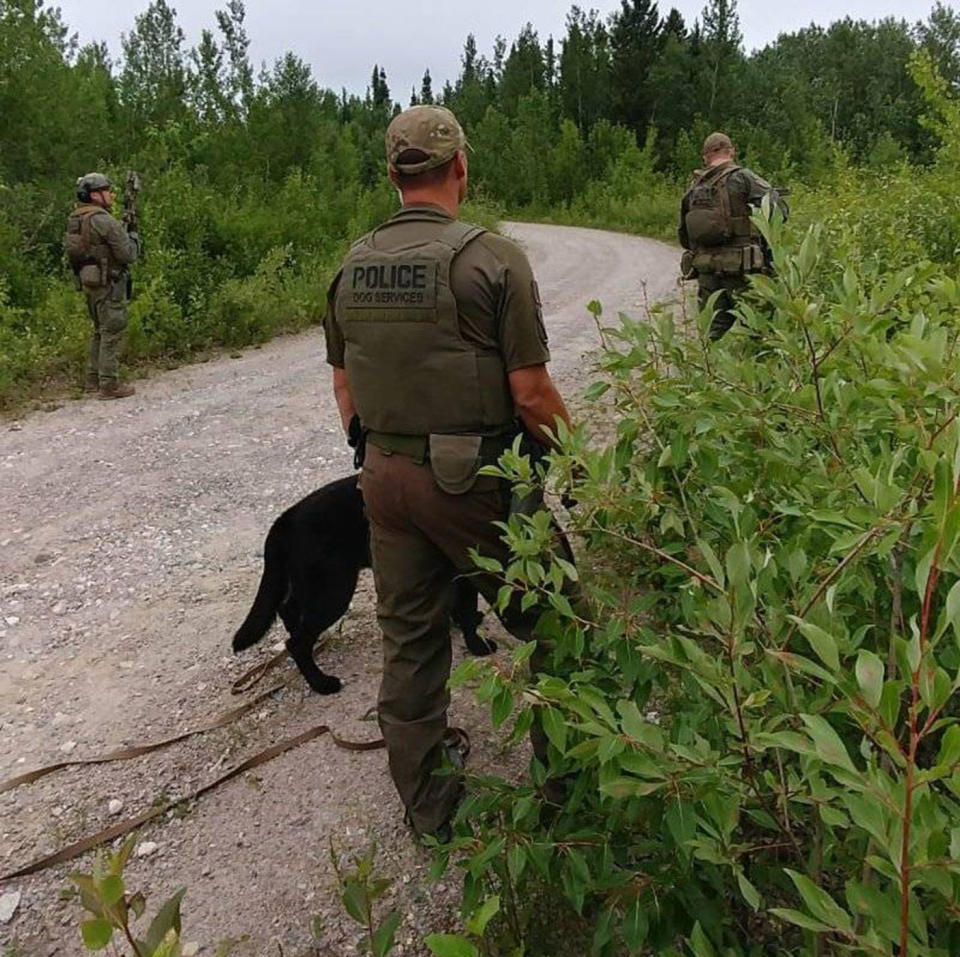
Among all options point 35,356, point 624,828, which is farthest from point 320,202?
point 624,828

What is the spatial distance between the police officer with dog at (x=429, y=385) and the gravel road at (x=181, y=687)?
0.41 metres

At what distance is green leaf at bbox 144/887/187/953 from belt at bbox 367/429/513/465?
4.32ft

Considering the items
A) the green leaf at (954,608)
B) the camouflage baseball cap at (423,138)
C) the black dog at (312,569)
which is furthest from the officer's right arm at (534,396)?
the green leaf at (954,608)

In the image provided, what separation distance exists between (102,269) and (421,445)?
6381 millimetres

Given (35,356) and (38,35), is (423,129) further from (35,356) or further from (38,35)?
(38,35)

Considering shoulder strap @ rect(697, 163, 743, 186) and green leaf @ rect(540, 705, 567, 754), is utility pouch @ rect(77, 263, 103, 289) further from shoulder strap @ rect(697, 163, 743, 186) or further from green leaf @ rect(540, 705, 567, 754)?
green leaf @ rect(540, 705, 567, 754)

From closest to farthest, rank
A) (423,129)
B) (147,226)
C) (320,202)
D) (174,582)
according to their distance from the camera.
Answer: (423,129)
(174,582)
(147,226)
(320,202)

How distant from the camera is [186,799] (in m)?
2.76

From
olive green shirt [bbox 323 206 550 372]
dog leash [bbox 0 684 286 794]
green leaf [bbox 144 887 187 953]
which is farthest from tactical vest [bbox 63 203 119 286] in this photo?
green leaf [bbox 144 887 187 953]

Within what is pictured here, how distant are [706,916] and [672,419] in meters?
0.94

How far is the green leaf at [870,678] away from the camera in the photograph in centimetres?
84

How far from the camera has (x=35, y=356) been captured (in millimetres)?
7840

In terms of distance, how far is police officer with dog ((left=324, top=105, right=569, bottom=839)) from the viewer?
2.11 meters

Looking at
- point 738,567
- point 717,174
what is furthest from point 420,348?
point 717,174
